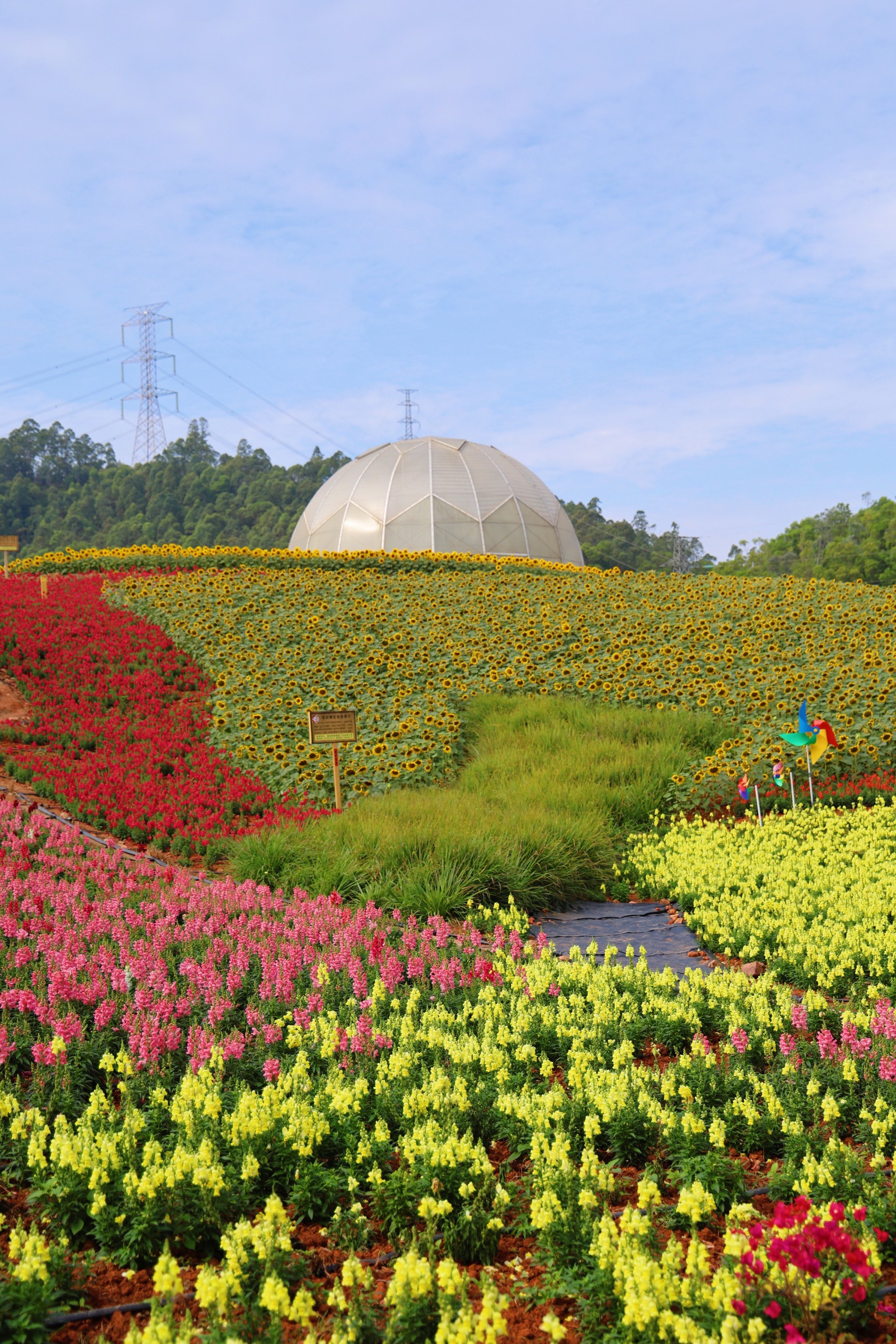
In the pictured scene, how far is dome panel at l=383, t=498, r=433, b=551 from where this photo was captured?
107 ft

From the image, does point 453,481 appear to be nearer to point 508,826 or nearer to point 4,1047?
point 508,826

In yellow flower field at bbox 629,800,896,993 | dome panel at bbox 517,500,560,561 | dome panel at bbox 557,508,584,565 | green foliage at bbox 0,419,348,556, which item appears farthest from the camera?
green foliage at bbox 0,419,348,556

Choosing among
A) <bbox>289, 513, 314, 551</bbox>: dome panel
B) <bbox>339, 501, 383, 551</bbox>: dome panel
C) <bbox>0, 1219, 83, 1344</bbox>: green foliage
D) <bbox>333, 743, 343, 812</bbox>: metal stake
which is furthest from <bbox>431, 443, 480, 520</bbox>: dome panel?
<bbox>0, 1219, 83, 1344</bbox>: green foliage

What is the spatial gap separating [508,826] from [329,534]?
91.3 feet

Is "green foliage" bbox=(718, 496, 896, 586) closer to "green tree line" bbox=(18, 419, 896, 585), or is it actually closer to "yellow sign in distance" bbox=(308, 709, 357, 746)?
"green tree line" bbox=(18, 419, 896, 585)

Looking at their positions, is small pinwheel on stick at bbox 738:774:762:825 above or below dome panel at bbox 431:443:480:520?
below

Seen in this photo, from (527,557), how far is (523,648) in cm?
1850

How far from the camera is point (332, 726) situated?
31.3 ft

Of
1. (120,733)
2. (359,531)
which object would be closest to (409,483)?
(359,531)

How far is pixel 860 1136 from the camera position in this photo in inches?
148

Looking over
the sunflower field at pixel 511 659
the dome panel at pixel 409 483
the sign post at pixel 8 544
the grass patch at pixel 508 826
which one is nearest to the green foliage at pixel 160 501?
the dome panel at pixel 409 483

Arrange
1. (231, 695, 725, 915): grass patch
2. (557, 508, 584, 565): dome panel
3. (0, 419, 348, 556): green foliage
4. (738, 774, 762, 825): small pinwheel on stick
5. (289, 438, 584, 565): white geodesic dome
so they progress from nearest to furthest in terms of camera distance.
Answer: (231, 695, 725, 915): grass patch
(738, 774, 762, 825): small pinwheel on stick
(289, 438, 584, 565): white geodesic dome
(557, 508, 584, 565): dome panel
(0, 419, 348, 556): green foliage

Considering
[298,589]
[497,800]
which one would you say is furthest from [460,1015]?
[298,589]

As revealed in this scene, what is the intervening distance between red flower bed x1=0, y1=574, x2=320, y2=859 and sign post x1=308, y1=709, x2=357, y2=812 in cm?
76
